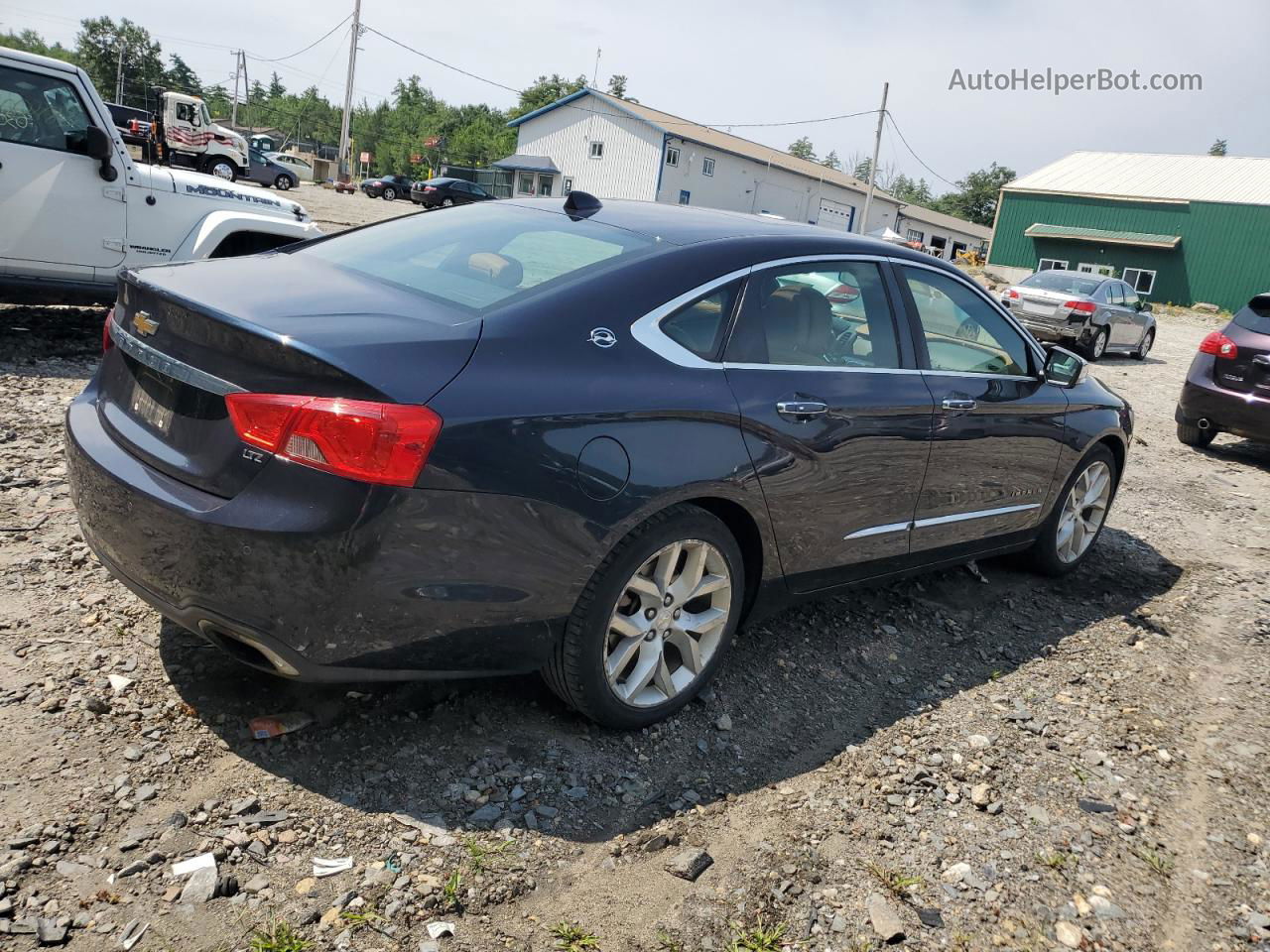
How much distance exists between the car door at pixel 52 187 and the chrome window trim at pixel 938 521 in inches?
245

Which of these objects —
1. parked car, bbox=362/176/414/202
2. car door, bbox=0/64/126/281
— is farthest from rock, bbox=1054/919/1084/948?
parked car, bbox=362/176/414/202

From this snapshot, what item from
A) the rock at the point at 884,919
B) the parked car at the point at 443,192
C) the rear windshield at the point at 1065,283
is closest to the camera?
the rock at the point at 884,919

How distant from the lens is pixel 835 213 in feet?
196

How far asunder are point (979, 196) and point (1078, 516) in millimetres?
112461

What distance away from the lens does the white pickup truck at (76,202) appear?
695cm

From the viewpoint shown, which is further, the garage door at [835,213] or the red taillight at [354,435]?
the garage door at [835,213]

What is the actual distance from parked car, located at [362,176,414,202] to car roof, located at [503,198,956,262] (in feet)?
155

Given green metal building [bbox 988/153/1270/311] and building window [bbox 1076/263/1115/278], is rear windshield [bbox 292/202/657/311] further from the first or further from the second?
building window [bbox 1076/263/1115/278]

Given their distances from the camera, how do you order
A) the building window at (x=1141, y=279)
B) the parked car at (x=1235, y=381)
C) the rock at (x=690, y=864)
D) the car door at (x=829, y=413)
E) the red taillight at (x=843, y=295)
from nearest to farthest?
1. the rock at (x=690, y=864)
2. the car door at (x=829, y=413)
3. the red taillight at (x=843, y=295)
4. the parked car at (x=1235, y=381)
5. the building window at (x=1141, y=279)

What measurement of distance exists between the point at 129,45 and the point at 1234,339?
358ft

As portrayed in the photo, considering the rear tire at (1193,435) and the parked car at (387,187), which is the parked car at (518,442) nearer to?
the rear tire at (1193,435)

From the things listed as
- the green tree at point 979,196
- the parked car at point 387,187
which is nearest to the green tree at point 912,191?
the green tree at point 979,196

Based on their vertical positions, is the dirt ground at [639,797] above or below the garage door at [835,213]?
below

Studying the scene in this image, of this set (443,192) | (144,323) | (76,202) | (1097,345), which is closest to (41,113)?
(76,202)
